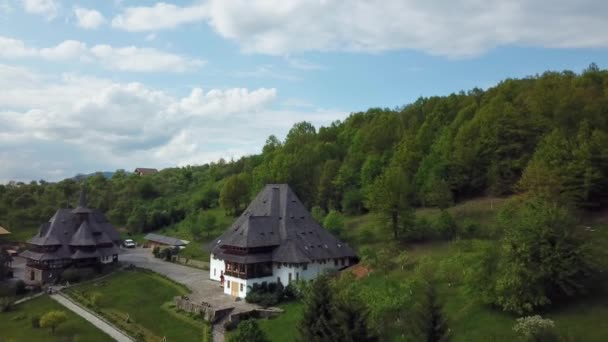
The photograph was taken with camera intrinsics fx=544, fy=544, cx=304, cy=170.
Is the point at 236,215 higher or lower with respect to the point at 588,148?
lower

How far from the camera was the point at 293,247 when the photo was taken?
50812 mm

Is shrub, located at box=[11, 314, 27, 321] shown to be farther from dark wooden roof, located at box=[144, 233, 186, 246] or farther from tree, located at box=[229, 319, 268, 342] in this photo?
dark wooden roof, located at box=[144, 233, 186, 246]

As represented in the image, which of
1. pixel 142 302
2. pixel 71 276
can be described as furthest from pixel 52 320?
pixel 71 276

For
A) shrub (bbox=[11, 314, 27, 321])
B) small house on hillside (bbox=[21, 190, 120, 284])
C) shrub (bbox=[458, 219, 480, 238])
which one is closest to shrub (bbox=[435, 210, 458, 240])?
shrub (bbox=[458, 219, 480, 238])

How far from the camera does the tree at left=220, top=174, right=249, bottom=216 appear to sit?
87.1 m

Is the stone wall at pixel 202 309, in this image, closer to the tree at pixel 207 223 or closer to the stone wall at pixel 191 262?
the stone wall at pixel 191 262

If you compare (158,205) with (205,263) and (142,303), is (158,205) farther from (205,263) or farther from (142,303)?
(142,303)

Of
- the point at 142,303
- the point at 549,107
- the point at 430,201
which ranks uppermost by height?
the point at 549,107

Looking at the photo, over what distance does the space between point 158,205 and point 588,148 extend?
77.7 m

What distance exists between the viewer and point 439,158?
65.9 m

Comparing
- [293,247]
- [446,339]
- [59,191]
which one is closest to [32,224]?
[59,191]

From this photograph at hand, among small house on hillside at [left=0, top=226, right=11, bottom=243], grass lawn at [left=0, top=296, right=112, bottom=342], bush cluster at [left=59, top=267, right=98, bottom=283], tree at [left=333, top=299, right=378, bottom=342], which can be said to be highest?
small house on hillside at [left=0, top=226, right=11, bottom=243]

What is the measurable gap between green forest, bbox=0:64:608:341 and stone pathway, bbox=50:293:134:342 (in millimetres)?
17114

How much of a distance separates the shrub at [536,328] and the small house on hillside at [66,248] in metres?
49.4
